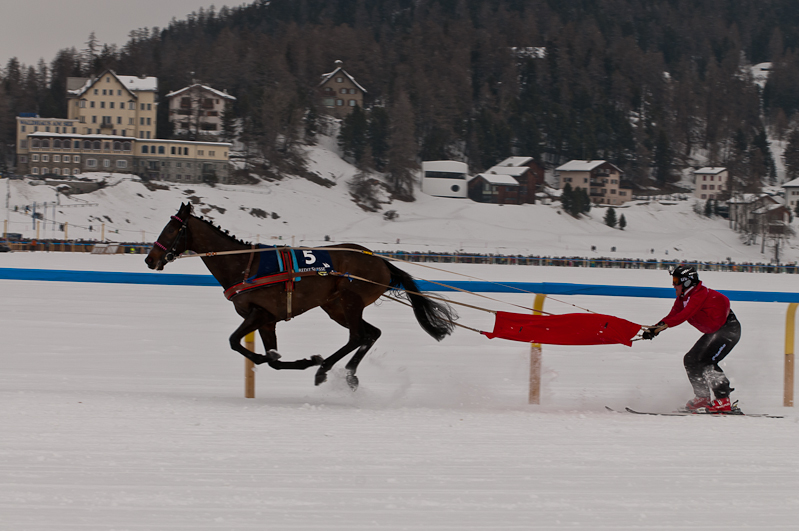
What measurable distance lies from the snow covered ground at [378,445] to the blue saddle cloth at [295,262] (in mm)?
1064

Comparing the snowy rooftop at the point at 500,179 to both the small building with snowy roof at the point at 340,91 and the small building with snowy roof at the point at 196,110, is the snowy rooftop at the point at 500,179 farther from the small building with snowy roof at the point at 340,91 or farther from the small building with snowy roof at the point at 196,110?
the small building with snowy roof at the point at 196,110

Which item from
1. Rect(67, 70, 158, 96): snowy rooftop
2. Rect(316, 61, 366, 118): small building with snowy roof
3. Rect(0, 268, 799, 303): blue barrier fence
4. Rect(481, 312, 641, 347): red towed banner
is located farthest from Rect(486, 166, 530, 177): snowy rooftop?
Rect(481, 312, 641, 347): red towed banner

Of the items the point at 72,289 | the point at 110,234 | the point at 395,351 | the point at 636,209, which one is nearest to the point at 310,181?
the point at 110,234

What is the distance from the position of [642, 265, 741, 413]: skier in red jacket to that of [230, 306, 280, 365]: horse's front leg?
10.8 ft

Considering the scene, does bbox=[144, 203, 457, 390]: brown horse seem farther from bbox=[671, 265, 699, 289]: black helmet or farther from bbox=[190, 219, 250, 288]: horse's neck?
bbox=[671, 265, 699, 289]: black helmet

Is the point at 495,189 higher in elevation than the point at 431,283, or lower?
higher

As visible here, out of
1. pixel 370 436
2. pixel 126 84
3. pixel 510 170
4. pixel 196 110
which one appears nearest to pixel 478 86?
pixel 510 170

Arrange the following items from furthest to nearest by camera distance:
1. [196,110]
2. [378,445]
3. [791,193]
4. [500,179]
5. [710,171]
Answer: [791,193], [710,171], [500,179], [196,110], [378,445]

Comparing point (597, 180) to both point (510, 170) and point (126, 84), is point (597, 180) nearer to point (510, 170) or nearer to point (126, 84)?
point (510, 170)

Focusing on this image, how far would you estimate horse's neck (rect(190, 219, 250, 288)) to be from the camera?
273 inches

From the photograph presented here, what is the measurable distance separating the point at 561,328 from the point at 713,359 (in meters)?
1.31

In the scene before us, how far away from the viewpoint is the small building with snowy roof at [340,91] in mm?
112562

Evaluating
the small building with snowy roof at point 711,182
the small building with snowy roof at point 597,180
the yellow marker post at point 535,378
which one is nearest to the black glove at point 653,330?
the yellow marker post at point 535,378

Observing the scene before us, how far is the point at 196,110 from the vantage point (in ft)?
306
